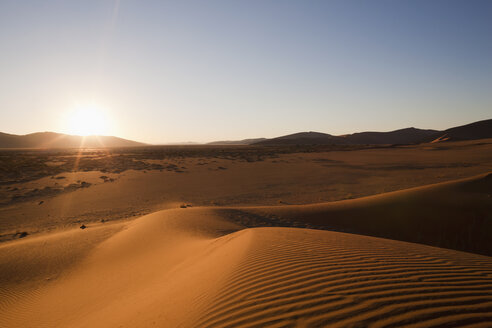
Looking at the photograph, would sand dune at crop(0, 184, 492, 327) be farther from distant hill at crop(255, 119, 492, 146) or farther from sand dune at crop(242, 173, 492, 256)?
distant hill at crop(255, 119, 492, 146)

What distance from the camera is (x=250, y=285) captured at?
3006 mm

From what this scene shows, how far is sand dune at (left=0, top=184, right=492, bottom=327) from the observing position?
92.9 inches

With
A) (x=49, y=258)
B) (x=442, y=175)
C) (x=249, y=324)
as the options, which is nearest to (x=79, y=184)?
(x=49, y=258)

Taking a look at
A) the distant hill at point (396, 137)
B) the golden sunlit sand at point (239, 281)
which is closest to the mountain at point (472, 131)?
the distant hill at point (396, 137)

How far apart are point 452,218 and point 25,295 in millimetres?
11511

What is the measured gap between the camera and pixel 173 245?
6.73m

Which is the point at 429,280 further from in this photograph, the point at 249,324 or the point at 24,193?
the point at 24,193

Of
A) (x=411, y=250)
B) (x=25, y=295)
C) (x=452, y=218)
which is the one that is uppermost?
(x=411, y=250)

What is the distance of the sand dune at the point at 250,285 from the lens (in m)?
2.36

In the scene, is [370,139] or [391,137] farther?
[391,137]

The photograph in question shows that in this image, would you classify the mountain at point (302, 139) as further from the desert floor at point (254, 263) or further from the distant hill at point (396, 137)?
the desert floor at point (254, 263)

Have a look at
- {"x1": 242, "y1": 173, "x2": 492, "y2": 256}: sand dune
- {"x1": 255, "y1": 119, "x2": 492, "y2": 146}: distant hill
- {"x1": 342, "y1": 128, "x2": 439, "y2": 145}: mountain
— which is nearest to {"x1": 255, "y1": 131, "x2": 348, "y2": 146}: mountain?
{"x1": 255, "y1": 119, "x2": 492, "y2": 146}: distant hill

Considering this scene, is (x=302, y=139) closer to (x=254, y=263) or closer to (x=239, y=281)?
(x=254, y=263)

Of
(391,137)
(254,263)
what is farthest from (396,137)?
(254,263)
